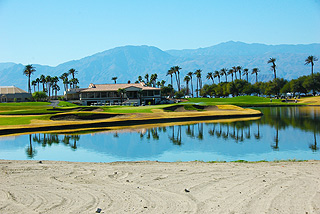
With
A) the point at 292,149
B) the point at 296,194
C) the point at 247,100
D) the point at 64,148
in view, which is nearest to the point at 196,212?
the point at 296,194

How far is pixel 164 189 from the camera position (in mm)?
9859

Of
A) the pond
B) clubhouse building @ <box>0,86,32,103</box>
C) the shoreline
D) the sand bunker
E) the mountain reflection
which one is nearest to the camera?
the pond

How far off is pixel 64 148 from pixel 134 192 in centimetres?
1444

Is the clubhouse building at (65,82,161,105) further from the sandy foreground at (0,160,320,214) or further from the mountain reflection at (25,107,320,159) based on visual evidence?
the sandy foreground at (0,160,320,214)

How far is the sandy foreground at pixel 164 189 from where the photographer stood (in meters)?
8.09

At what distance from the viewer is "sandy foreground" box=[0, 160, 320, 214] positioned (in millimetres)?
8094

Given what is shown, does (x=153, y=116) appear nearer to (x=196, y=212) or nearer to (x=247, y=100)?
(x=196, y=212)

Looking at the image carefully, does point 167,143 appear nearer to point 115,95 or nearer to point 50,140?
point 50,140

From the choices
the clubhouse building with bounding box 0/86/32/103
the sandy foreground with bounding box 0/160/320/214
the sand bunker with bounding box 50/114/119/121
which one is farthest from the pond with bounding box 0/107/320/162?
the clubhouse building with bounding box 0/86/32/103

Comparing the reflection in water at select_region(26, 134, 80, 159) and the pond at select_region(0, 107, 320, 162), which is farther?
the reflection in water at select_region(26, 134, 80, 159)

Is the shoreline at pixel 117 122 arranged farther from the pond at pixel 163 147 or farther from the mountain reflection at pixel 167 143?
the mountain reflection at pixel 167 143

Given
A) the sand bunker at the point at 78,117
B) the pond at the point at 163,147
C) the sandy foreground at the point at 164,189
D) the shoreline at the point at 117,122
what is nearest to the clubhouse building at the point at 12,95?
the sand bunker at the point at 78,117

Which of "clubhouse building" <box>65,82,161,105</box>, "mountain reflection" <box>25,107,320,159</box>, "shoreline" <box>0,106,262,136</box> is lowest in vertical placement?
"mountain reflection" <box>25,107,320,159</box>

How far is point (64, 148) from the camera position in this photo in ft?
74.4
